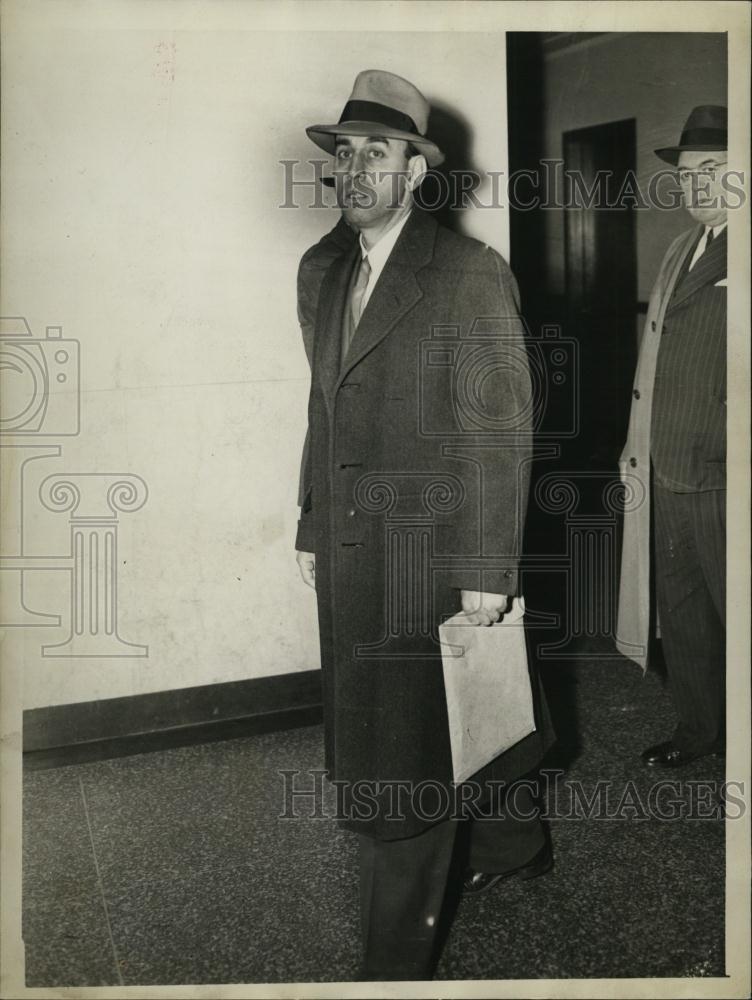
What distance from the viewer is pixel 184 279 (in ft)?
8.32

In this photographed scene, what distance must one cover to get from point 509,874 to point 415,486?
979mm

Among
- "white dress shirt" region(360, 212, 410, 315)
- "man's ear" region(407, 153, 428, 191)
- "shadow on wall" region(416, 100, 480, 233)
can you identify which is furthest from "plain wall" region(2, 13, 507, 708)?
"white dress shirt" region(360, 212, 410, 315)

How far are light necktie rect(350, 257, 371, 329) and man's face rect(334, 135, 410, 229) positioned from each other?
0.26 ft

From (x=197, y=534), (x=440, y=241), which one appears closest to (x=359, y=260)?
(x=440, y=241)

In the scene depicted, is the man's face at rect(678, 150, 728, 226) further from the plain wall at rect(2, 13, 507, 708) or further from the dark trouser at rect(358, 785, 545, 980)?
the dark trouser at rect(358, 785, 545, 980)

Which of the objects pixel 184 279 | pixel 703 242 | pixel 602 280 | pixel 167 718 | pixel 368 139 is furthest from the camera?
pixel 602 280

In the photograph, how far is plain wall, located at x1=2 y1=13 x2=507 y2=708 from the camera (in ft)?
7.62

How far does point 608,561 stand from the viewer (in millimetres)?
3801

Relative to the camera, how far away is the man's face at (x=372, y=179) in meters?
1.70

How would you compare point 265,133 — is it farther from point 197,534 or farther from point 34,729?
point 34,729

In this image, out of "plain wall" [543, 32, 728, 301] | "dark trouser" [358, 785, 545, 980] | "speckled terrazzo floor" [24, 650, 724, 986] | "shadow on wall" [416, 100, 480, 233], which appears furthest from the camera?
"plain wall" [543, 32, 728, 301]

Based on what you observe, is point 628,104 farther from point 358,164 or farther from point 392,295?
point 392,295

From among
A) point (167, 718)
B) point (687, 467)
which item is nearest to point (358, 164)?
point (687, 467)

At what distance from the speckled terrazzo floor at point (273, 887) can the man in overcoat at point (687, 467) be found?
0.92ft
